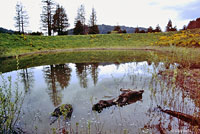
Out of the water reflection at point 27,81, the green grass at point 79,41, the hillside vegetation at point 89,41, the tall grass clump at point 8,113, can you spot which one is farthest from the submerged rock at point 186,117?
the green grass at point 79,41

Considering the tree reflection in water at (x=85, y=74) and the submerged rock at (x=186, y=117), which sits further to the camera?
the tree reflection in water at (x=85, y=74)

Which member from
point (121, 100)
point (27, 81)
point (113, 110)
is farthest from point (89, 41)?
point (113, 110)

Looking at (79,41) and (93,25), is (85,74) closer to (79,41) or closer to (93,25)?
(79,41)

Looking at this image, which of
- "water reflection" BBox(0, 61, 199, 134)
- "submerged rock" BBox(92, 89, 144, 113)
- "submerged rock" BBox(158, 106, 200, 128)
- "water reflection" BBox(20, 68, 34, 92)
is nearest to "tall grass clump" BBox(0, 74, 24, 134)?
"water reflection" BBox(0, 61, 199, 134)

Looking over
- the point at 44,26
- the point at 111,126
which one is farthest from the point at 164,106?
the point at 44,26

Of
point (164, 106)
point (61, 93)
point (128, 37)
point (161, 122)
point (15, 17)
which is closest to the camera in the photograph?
point (161, 122)

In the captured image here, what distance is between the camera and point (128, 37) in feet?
128

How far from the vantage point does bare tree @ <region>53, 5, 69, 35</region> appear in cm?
4603

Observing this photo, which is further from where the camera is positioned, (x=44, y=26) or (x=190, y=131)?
(x=44, y=26)

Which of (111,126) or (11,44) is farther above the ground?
(11,44)

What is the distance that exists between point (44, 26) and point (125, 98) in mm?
45732

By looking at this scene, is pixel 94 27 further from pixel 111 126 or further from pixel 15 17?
pixel 111 126

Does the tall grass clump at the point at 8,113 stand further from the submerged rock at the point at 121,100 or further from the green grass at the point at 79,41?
the green grass at the point at 79,41

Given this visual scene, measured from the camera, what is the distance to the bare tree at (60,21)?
46.0 meters
